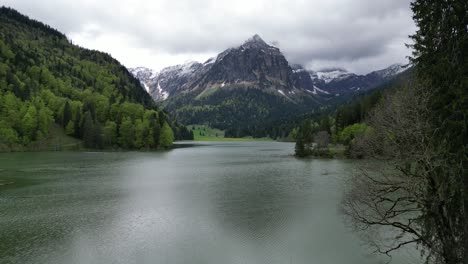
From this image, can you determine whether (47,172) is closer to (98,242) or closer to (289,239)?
(98,242)

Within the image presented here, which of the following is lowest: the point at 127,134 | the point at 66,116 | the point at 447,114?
the point at 127,134

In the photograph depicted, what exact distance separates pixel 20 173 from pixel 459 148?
7010cm

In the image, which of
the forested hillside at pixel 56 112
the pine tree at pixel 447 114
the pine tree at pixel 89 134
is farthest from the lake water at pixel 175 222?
the pine tree at pixel 89 134

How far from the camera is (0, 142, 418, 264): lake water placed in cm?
2397

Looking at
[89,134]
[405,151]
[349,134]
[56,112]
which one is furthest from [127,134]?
[405,151]

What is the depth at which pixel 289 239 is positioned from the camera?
27641 millimetres

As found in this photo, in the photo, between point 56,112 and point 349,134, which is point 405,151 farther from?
point 56,112

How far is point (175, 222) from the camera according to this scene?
32.4 meters

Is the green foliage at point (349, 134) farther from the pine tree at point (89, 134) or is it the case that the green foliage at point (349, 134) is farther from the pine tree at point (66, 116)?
the pine tree at point (66, 116)

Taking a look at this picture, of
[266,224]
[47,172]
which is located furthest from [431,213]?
[47,172]

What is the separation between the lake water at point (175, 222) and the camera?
24.0m

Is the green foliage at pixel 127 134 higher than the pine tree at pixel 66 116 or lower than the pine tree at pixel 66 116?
lower

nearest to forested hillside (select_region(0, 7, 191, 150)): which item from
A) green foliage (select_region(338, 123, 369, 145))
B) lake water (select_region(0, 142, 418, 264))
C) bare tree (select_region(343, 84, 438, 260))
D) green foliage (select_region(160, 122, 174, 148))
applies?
green foliage (select_region(160, 122, 174, 148))

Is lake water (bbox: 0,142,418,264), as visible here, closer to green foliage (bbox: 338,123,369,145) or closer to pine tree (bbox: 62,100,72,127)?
green foliage (bbox: 338,123,369,145)
